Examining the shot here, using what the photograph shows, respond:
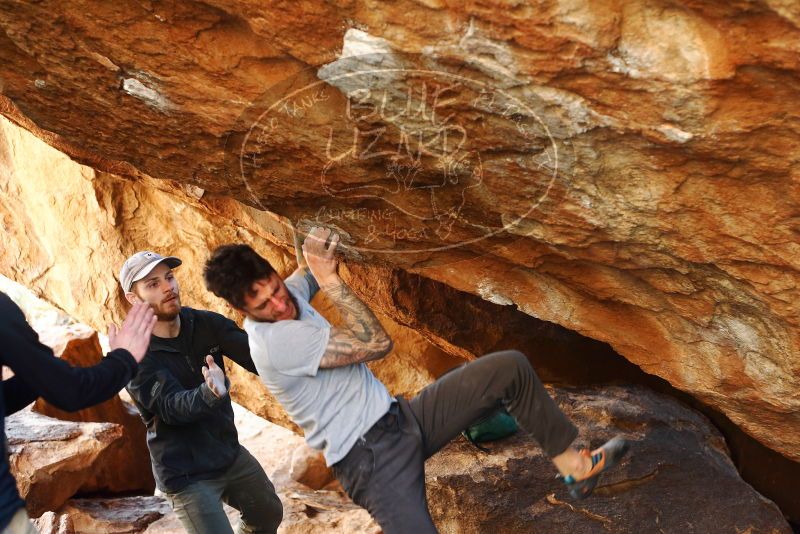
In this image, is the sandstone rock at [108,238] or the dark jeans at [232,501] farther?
the sandstone rock at [108,238]

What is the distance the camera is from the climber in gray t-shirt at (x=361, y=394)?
119 inches

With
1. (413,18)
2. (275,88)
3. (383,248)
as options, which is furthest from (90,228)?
(413,18)

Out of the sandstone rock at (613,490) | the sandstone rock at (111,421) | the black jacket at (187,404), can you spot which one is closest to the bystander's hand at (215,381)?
the black jacket at (187,404)

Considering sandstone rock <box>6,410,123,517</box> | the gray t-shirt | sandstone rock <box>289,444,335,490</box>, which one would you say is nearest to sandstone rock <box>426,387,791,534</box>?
the gray t-shirt

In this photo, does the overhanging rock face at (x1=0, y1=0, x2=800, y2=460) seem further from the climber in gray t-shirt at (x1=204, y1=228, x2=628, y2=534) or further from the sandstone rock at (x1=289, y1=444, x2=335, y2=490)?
the sandstone rock at (x1=289, y1=444, x2=335, y2=490)

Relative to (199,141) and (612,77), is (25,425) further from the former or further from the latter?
(612,77)

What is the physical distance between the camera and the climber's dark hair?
2998 millimetres

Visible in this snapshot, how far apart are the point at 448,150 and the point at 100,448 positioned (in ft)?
12.1

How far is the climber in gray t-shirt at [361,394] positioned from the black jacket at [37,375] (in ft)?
1.80

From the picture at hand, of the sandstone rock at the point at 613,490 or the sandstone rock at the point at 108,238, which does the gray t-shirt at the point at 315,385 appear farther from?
the sandstone rock at the point at 108,238

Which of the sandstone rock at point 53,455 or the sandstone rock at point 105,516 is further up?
the sandstone rock at point 53,455

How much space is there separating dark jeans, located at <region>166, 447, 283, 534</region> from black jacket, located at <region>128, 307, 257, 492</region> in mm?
57

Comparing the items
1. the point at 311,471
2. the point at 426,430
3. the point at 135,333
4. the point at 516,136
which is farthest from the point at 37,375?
the point at 311,471

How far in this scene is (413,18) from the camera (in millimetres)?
2553
